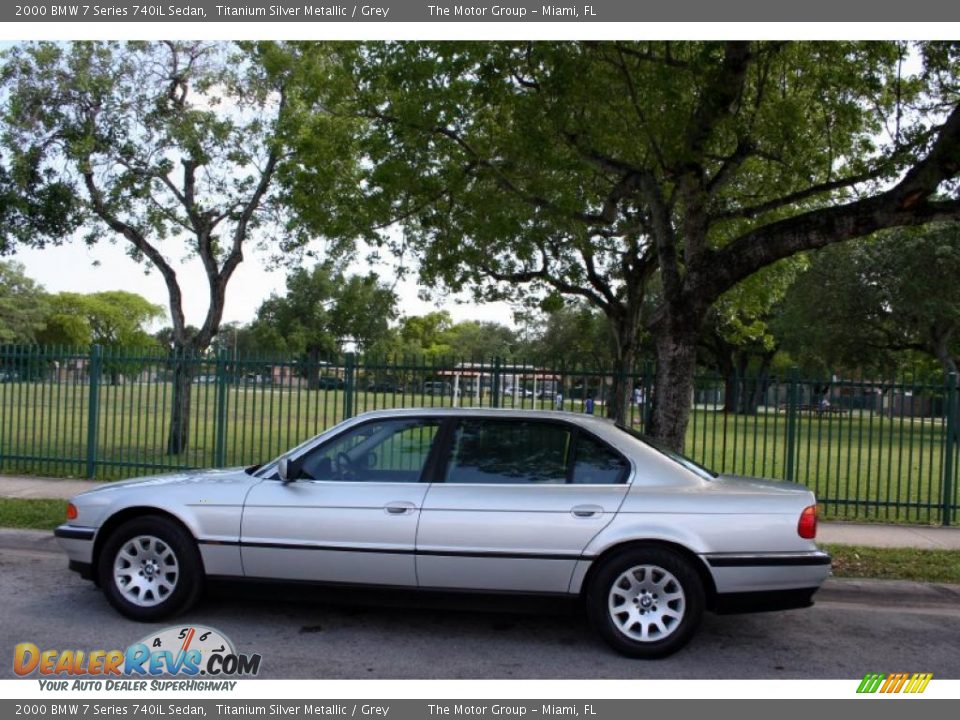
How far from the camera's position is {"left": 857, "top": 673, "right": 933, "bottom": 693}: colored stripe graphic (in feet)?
15.7

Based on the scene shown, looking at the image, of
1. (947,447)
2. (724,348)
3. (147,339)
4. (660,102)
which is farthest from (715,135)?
(147,339)

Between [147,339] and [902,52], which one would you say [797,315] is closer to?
[902,52]

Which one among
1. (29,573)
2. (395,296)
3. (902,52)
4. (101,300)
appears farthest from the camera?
(101,300)

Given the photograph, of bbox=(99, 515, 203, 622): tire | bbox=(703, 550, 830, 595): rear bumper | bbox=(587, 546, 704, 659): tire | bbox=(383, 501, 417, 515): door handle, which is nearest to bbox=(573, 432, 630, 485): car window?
bbox=(587, 546, 704, 659): tire

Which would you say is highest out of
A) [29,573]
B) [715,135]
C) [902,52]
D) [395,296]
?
[902,52]

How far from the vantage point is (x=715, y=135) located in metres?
8.65

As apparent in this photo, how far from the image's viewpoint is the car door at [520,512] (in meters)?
5.08

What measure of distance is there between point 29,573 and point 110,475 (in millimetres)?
5152

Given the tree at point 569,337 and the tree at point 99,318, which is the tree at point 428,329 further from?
the tree at point 569,337

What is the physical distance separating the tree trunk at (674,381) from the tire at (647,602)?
11.1 feet

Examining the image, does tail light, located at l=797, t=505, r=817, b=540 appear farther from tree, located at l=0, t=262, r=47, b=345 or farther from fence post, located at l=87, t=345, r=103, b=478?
tree, located at l=0, t=262, r=47, b=345

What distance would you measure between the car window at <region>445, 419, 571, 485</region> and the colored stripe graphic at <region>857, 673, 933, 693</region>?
2158 mm

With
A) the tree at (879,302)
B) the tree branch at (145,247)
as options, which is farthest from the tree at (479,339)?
the tree branch at (145,247)

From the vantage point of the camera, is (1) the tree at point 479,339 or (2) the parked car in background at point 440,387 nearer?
(2) the parked car in background at point 440,387
